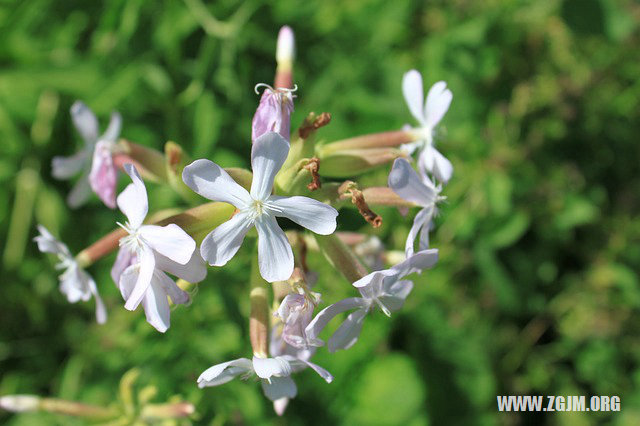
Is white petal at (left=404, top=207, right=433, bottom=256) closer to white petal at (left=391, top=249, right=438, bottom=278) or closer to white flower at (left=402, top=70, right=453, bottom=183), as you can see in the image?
white petal at (left=391, top=249, right=438, bottom=278)

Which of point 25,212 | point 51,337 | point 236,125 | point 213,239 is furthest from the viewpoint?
point 51,337

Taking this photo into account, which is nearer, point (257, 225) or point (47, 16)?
point (257, 225)

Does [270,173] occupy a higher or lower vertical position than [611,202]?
lower

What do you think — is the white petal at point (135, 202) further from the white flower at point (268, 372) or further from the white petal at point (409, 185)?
the white petal at point (409, 185)

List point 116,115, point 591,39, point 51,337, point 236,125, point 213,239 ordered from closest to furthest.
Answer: point 213,239
point 116,115
point 236,125
point 51,337
point 591,39

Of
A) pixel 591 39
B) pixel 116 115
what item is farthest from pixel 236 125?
pixel 591 39

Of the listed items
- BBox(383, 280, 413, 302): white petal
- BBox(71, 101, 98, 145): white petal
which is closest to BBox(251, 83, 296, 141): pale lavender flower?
BBox(383, 280, 413, 302): white petal

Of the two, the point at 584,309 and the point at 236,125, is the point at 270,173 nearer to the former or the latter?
the point at 236,125
